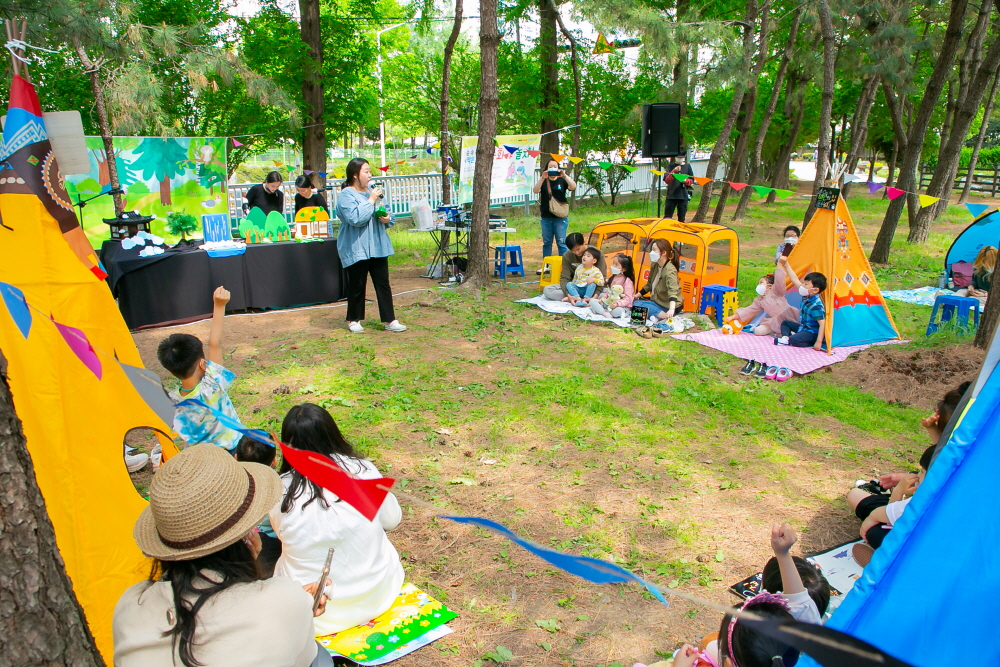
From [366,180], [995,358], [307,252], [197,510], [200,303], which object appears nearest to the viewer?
[197,510]

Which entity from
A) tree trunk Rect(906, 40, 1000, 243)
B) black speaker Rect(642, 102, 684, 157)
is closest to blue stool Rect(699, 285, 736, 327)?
black speaker Rect(642, 102, 684, 157)

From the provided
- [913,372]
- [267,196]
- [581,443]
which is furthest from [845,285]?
[267,196]

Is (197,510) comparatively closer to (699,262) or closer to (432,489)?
(432,489)

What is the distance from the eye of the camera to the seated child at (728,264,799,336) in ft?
23.2

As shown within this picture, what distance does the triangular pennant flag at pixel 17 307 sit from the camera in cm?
262

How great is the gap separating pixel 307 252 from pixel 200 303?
1.33 meters

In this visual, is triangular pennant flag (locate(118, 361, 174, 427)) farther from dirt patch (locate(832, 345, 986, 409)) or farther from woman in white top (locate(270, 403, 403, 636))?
dirt patch (locate(832, 345, 986, 409))

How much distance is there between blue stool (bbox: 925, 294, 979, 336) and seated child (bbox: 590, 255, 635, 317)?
302 centimetres

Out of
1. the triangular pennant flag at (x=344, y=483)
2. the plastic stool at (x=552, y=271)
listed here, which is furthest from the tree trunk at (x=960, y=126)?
the triangular pennant flag at (x=344, y=483)

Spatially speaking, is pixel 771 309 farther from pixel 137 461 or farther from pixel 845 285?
pixel 137 461

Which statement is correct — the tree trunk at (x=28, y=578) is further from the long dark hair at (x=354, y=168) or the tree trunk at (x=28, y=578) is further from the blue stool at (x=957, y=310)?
the blue stool at (x=957, y=310)

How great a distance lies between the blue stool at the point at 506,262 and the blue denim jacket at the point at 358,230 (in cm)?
320

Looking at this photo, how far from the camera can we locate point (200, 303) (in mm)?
7473

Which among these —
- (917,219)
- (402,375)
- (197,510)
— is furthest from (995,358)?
(917,219)
